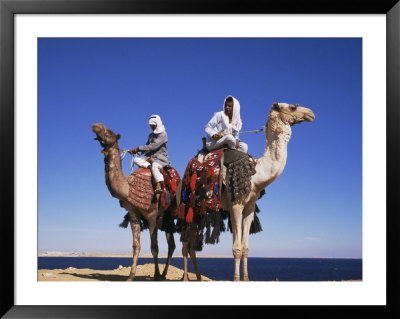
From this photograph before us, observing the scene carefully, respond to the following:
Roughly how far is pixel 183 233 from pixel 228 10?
4.65 m

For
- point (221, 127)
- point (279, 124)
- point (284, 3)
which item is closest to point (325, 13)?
point (284, 3)

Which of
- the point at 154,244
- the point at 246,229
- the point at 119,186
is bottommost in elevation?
the point at 154,244

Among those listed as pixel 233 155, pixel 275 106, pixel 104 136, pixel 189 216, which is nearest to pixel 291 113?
pixel 275 106

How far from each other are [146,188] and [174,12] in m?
4.25

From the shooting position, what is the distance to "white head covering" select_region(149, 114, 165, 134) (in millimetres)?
13055

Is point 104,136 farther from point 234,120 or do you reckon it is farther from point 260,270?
point 260,270

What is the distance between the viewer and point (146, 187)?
12.7 meters

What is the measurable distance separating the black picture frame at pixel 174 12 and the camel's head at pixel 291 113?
235 cm

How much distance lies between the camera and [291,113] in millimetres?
11664

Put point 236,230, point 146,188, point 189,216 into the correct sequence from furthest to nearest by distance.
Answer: point 146,188 → point 189,216 → point 236,230

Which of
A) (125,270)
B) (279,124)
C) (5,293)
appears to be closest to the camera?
(5,293)

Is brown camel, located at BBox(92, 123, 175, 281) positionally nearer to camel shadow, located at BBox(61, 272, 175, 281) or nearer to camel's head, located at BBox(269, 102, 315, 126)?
camel shadow, located at BBox(61, 272, 175, 281)

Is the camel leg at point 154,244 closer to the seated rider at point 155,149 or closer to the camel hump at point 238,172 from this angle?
the seated rider at point 155,149

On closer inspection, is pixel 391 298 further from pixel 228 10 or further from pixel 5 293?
pixel 5 293
